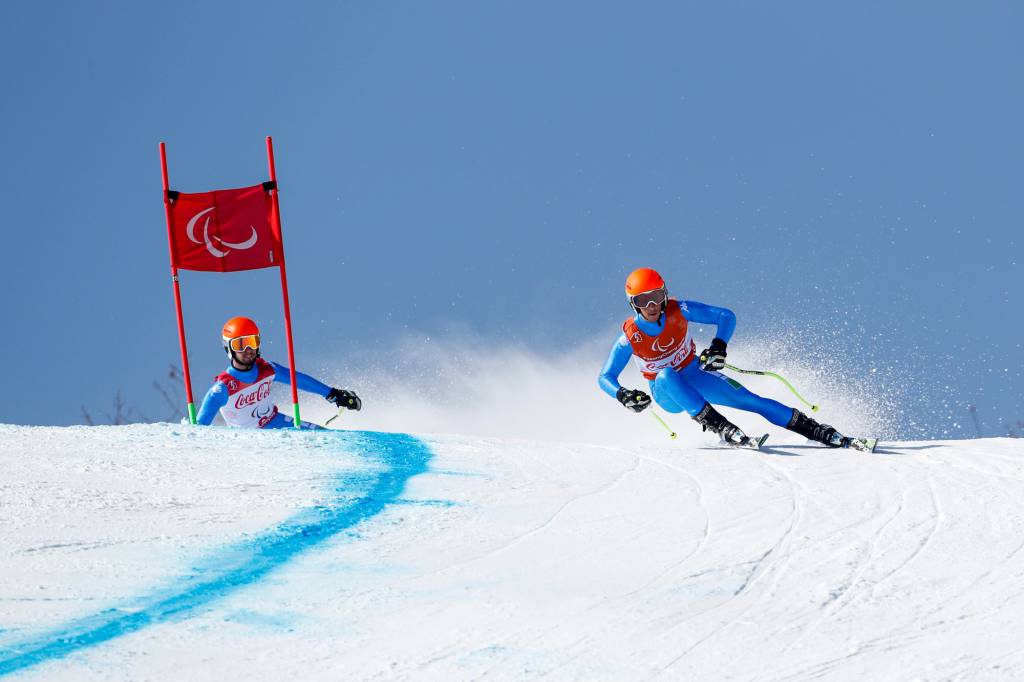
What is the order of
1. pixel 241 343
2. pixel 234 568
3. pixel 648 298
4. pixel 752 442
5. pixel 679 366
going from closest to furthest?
pixel 234 568
pixel 752 442
pixel 648 298
pixel 679 366
pixel 241 343

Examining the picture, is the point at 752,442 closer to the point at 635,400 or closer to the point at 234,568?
the point at 635,400

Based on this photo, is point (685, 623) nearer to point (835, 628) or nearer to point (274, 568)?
point (835, 628)

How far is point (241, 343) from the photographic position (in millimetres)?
9445

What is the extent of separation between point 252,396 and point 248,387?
11cm

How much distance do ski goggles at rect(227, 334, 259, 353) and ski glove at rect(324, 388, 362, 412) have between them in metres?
0.88

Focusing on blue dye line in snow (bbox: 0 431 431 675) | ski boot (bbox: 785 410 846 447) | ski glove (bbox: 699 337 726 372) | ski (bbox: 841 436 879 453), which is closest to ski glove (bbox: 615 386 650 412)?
ski glove (bbox: 699 337 726 372)

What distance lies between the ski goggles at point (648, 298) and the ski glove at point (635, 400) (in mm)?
705

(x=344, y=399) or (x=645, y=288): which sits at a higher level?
(x=645, y=288)

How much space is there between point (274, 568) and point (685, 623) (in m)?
1.61

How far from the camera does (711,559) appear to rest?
167 inches

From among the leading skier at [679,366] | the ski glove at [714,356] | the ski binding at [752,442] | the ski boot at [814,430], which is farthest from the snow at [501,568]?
the ski glove at [714,356]

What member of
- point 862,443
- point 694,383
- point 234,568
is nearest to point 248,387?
point 694,383

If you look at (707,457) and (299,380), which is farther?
(299,380)

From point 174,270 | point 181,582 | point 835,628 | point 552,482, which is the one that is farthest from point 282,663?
point 174,270
